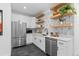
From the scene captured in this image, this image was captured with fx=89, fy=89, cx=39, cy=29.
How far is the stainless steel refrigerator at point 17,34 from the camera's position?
19.1 feet

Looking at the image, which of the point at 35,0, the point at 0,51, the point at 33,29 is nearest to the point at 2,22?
→ the point at 0,51

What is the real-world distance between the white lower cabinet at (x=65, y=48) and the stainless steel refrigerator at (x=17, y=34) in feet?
11.5

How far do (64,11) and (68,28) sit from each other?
781mm

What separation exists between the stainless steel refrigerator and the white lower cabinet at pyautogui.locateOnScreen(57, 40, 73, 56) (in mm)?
3495

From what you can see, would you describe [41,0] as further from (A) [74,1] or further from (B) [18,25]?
(B) [18,25]

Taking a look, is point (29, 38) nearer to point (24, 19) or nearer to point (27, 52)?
point (24, 19)

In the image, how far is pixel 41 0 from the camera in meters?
3.89

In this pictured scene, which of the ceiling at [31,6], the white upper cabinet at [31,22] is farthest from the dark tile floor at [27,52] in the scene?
the white upper cabinet at [31,22]

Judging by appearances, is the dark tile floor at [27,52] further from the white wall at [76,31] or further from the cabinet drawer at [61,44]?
the white wall at [76,31]

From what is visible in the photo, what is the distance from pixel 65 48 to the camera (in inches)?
122

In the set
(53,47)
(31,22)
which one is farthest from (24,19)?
(53,47)

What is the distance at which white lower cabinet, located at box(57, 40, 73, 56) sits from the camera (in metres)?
3.10

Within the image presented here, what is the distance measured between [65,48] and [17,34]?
3.81 metres

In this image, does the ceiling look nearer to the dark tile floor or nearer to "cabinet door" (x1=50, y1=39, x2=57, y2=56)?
"cabinet door" (x1=50, y1=39, x2=57, y2=56)
